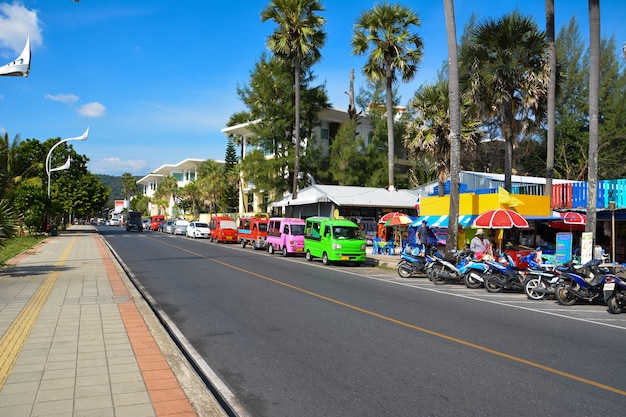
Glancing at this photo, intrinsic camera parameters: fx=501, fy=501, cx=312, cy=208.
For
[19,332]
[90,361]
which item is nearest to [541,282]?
[90,361]

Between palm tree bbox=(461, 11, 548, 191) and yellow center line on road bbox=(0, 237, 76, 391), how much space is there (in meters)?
18.3

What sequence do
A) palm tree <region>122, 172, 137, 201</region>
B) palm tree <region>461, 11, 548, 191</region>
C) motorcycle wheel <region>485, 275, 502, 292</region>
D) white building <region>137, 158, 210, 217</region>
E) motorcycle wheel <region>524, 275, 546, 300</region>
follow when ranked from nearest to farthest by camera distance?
1. motorcycle wheel <region>524, 275, 546, 300</region>
2. motorcycle wheel <region>485, 275, 502, 292</region>
3. palm tree <region>461, 11, 548, 191</region>
4. white building <region>137, 158, 210, 217</region>
5. palm tree <region>122, 172, 137, 201</region>

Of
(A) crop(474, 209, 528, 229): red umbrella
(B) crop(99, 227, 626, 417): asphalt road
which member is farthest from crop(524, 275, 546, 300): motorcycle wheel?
(A) crop(474, 209, 528, 229): red umbrella

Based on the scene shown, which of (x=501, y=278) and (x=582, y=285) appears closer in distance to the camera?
(x=582, y=285)

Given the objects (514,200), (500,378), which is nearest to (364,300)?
(500,378)

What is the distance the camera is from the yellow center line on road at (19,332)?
20.2ft

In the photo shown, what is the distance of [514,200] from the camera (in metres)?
19.9

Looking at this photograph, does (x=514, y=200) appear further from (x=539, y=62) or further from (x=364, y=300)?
(x=364, y=300)

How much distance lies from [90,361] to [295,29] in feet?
107

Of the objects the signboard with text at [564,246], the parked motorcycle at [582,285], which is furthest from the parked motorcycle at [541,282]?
the signboard with text at [564,246]

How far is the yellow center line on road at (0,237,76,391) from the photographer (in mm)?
6144

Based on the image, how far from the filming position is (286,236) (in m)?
27.3

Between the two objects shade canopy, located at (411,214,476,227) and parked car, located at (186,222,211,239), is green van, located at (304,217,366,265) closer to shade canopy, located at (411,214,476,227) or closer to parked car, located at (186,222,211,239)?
shade canopy, located at (411,214,476,227)

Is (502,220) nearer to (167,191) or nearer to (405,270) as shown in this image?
(405,270)
